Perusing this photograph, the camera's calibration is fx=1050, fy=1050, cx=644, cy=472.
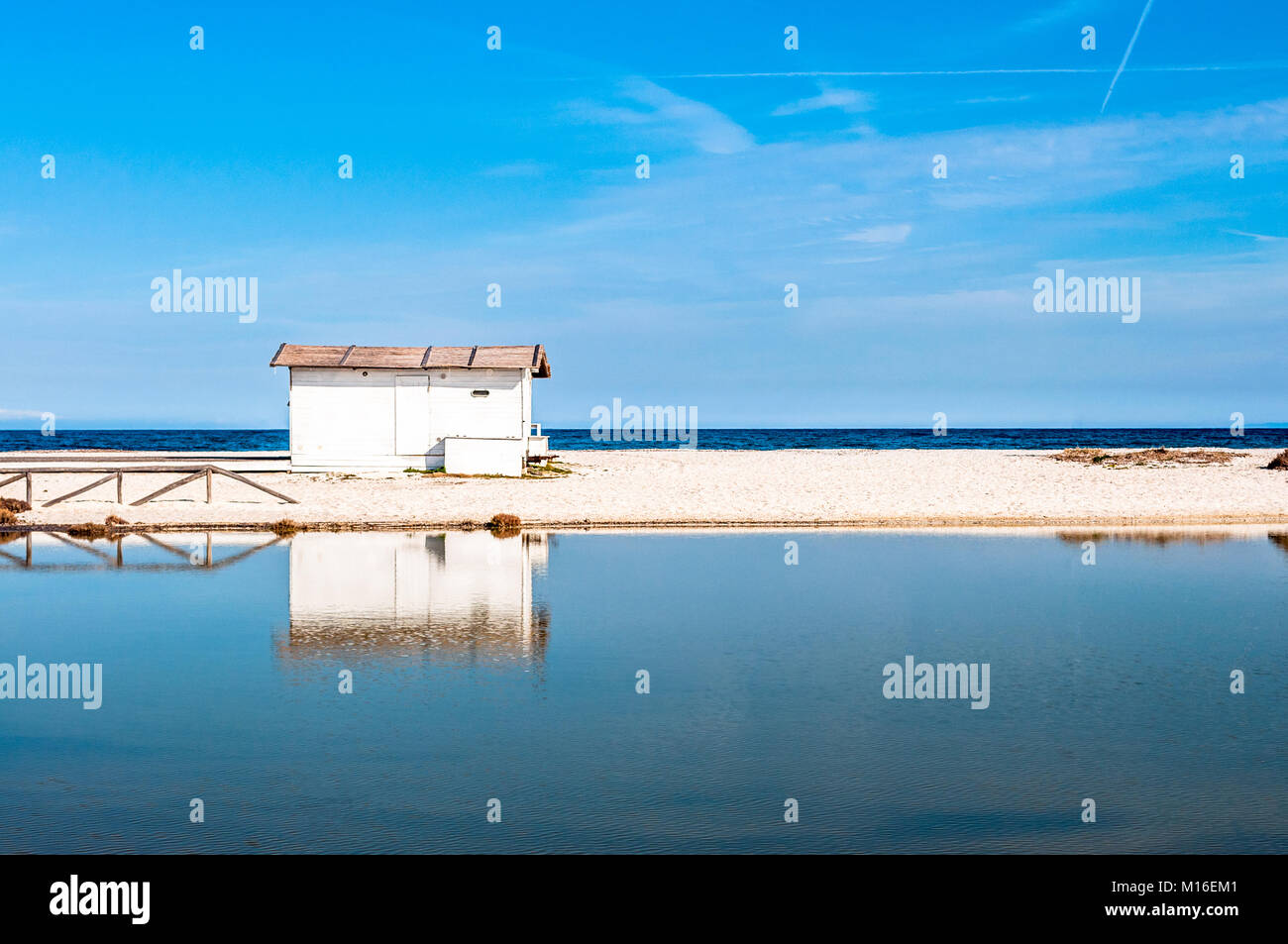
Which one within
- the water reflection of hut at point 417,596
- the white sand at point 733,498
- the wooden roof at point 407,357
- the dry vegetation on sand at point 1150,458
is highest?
the wooden roof at point 407,357

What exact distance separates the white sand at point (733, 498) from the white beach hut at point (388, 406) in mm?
1308

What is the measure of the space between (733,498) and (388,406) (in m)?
12.5

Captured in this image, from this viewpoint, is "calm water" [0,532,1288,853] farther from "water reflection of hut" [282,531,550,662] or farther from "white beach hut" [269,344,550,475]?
"white beach hut" [269,344,550,475]

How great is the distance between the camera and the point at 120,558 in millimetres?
18094

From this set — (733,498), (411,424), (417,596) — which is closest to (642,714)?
(417,596)

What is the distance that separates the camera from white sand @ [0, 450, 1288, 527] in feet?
76.5

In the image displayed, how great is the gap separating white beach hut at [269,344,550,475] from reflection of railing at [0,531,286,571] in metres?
12.9

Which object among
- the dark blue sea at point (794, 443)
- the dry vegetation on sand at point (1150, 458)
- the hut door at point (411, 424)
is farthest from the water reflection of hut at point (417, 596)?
the dark blue sea at point (794, 443)

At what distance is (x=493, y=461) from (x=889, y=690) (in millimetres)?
24421

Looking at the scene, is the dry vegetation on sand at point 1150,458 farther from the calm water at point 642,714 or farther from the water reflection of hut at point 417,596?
the water reflection of hut at point 417,596

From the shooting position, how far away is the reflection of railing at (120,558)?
17016 mm

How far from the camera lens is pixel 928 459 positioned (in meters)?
48.6

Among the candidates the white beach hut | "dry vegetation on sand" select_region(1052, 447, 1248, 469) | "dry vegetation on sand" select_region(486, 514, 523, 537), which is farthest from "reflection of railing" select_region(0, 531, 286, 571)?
"dry vegetation on sand" select_region(1052, 447, 1248, 469)
